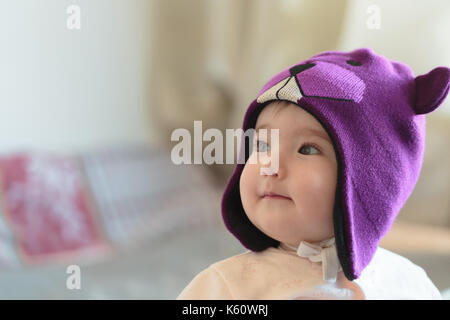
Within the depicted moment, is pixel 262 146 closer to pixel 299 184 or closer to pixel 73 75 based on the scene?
pixel 299 184

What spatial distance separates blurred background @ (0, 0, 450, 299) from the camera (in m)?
1.19

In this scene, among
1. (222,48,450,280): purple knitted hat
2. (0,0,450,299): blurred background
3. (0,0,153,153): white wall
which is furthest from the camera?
(0,0,153,153): white wall

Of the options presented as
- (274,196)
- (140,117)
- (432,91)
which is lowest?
(140,117)

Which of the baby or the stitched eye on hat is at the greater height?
the stitched eye on hat

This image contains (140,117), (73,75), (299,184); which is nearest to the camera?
(299,184)

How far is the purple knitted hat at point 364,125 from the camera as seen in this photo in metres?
0.52

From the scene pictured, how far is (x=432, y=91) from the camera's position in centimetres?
56

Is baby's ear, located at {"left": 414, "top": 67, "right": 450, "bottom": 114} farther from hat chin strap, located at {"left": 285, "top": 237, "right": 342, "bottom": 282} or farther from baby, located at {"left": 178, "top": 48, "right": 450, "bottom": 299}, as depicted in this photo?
hat chin strap, located at {"left": 285, "top": 237, "right": 342, "bottom": 282}

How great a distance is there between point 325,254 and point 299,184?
9 centimetres

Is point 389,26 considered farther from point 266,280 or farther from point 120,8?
point 120,8

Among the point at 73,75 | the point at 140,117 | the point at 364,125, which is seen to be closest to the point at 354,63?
the point at 364,125

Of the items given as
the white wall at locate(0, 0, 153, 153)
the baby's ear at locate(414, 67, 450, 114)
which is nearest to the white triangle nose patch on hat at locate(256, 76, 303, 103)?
the baby's ear at locate(414, 67, 450, 114)

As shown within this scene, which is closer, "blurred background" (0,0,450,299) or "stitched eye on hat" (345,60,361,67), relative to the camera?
"stitched eye on hat" (345,60,361,67)
